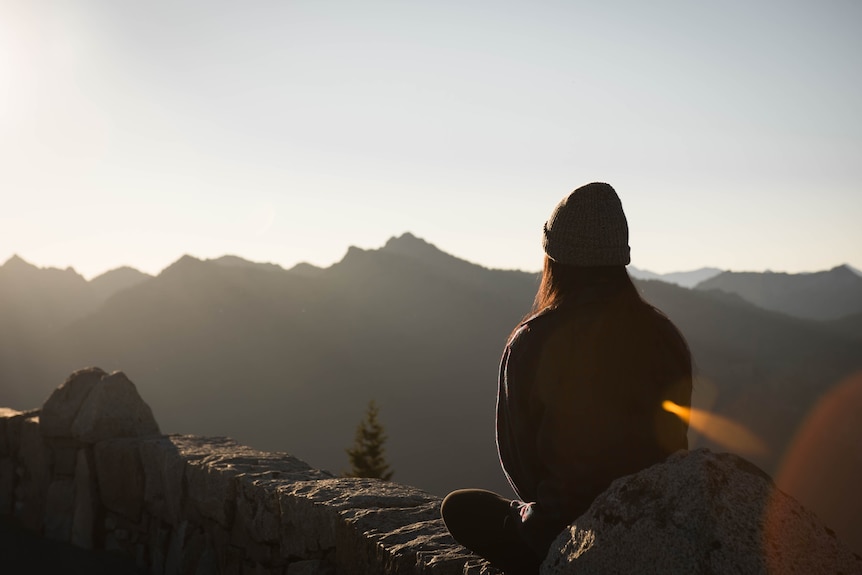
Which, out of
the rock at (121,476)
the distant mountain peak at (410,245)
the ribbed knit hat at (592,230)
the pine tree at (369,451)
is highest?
the distant mountain peak at (410,245)

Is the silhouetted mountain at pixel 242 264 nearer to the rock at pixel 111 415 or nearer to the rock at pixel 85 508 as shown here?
the rock at pixel 111 415

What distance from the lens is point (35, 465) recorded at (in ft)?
20.7

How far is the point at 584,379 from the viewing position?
2057 mm

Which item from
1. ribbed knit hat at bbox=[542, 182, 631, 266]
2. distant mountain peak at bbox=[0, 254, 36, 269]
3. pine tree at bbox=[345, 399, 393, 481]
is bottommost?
pine tree at bbox=[345, 399, 393, 481]

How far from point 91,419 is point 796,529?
5643 millimetres

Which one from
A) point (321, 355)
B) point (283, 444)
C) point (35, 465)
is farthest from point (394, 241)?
point (35, 465)

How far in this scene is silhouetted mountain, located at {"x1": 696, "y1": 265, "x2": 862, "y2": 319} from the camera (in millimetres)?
160625

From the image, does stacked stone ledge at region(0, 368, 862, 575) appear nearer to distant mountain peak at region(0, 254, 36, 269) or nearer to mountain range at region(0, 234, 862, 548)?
mountain range at region(0, 234, 862, 548)

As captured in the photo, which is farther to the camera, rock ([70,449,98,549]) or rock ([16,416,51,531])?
rock ([16,416,51,531])

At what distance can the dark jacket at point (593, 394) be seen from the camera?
80.9 inches

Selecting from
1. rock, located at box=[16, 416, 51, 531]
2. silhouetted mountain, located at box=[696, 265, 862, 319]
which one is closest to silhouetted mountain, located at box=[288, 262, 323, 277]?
silhouetted mountain, located at box=[696, 265, 862, 319]

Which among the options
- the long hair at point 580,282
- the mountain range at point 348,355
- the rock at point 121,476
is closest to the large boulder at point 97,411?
the rock at point 121,476

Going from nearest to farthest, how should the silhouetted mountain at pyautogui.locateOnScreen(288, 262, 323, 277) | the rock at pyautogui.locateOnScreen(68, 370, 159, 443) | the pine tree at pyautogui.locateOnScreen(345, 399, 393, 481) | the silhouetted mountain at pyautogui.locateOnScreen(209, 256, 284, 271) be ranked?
the rock at pyautogui.locateOnScreen(68, 370, 159, 443), the pine tree at pyautogui.locateOnScreen(345, 399, 393, 481), the silhouetted mountain at pyautogui.locateOnScreen(209, 256, 284, 271), the silhouetted mountain at pyautogui.locateOnScreen(288, 262, 323, 277)

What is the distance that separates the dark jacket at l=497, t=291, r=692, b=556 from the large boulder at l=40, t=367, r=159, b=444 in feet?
15.7
